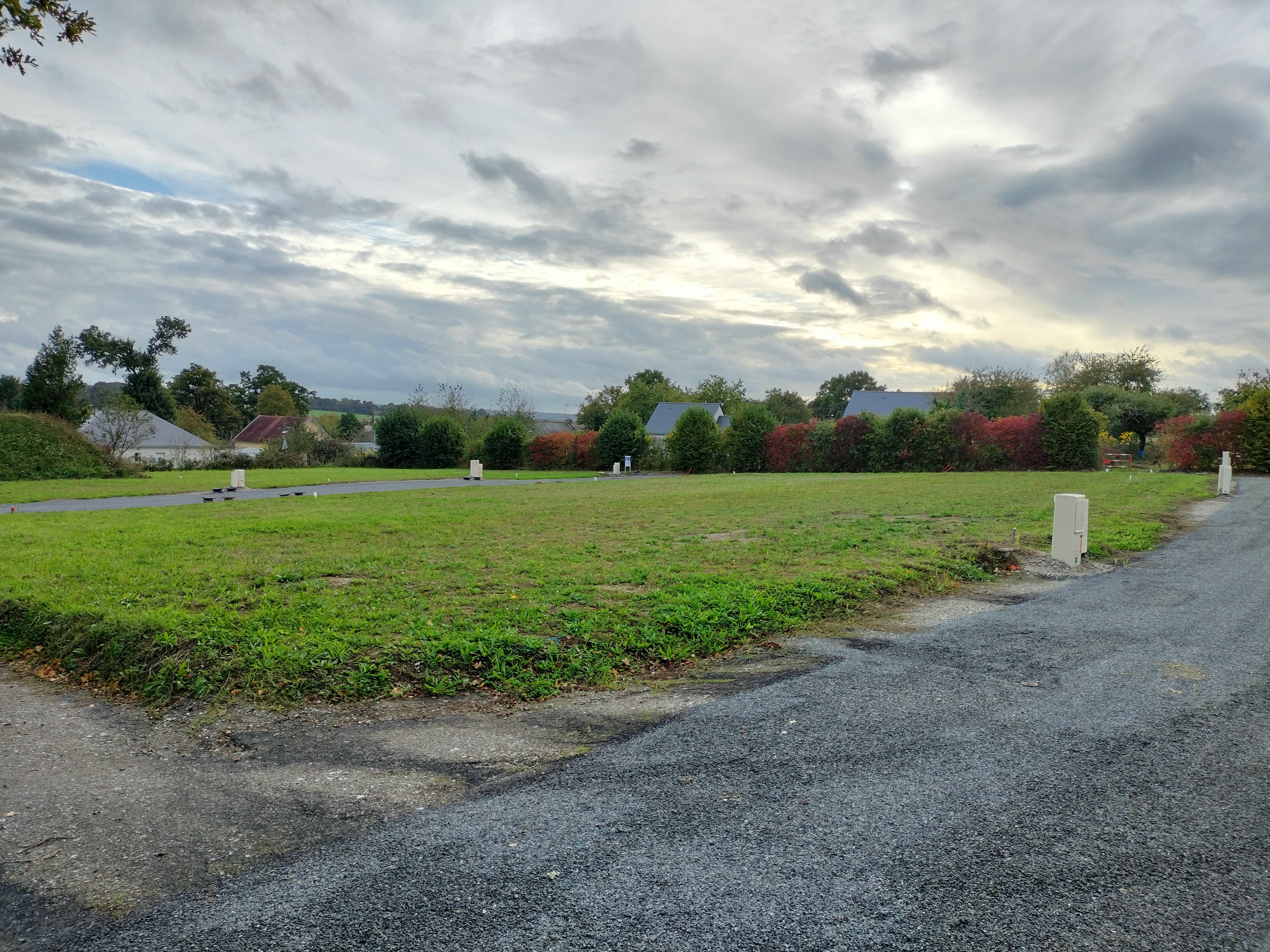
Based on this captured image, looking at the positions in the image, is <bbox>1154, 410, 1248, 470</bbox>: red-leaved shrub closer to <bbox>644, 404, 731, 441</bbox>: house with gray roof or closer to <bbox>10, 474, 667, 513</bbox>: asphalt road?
<bbox>10, 474, 667, 513</bbox>: asphalt road

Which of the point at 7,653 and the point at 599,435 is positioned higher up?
the point at 599,435

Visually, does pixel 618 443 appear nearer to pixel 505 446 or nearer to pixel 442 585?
pixel 505 446

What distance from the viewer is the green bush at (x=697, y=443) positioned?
41438 mm

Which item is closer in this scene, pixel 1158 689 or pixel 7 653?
pixel 1158 689

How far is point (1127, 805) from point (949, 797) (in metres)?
0.73

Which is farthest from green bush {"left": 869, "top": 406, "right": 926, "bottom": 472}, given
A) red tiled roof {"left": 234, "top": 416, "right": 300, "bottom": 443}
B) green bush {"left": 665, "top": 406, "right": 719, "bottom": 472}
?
red tiled roof {"left": 234, "top": 416, "right": 300, "bottom": 443}

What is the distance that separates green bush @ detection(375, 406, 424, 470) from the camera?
45.4 meters

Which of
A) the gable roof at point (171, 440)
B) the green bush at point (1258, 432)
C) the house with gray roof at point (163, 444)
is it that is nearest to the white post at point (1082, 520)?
the green bush at point (1258, 432)

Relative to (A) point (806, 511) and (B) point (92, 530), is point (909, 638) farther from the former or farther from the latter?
(B) point (92, 530)

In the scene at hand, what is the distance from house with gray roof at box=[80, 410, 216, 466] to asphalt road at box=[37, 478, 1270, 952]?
125 feet

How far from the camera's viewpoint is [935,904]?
2586mm

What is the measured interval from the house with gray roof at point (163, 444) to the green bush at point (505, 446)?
1678cm

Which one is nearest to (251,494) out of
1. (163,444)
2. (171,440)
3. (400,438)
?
(400,438)

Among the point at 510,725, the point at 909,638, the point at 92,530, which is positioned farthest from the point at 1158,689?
the point at 92,530
